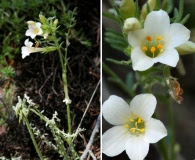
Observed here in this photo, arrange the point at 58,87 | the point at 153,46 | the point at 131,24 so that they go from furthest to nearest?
1. the point at 58,87
2. the point at 153,46
3. the point at 131,24

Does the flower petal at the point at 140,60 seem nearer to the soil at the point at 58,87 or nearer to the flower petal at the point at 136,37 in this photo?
the flower petal at the point at 136,37

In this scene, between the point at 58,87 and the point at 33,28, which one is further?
the point at 58,87

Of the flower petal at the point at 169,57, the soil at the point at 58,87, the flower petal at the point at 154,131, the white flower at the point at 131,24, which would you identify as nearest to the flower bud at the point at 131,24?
the white flower at the point at 131,24

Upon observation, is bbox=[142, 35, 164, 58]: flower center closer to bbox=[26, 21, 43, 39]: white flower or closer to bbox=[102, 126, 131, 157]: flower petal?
bbox=[102, 126, 131, 157]: flower petal

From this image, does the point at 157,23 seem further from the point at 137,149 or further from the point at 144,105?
the point at 137,149

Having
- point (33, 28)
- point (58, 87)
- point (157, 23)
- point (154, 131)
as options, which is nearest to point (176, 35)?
point (157, 23)

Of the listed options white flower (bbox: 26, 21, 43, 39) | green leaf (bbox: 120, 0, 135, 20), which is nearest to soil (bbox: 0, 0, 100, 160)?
white flower (bbox: 26, 21, 43, 39)
